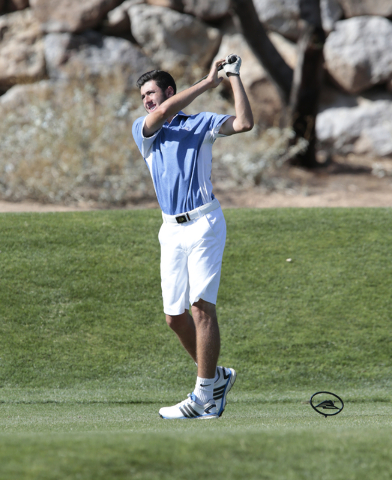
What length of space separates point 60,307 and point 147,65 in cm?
984

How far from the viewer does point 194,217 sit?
3.32 m

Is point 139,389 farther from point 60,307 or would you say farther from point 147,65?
point 147,65

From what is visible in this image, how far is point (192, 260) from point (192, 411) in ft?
2.81

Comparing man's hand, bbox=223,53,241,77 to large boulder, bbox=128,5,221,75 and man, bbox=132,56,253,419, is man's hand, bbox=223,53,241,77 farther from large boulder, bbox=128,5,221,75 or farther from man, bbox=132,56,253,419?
large boulder, bbox=128,5,221,75

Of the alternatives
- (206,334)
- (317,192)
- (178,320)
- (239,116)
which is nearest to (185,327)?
(178,320)

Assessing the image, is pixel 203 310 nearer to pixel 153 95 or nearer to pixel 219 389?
pixel 219 389

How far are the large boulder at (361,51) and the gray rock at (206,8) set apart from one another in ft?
8.91

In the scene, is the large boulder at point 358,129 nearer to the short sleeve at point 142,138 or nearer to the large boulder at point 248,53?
the large boulder at point 248,53

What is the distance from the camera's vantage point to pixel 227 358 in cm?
504

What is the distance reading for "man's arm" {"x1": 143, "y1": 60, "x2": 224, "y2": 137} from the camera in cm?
319

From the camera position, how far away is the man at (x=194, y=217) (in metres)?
3.28

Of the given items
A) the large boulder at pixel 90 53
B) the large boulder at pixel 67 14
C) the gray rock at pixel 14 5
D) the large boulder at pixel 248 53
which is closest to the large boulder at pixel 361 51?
the large boulder at pixel 248 53

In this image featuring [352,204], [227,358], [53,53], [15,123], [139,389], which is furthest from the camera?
[53,53]

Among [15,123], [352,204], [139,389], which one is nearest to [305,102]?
[352,204]
